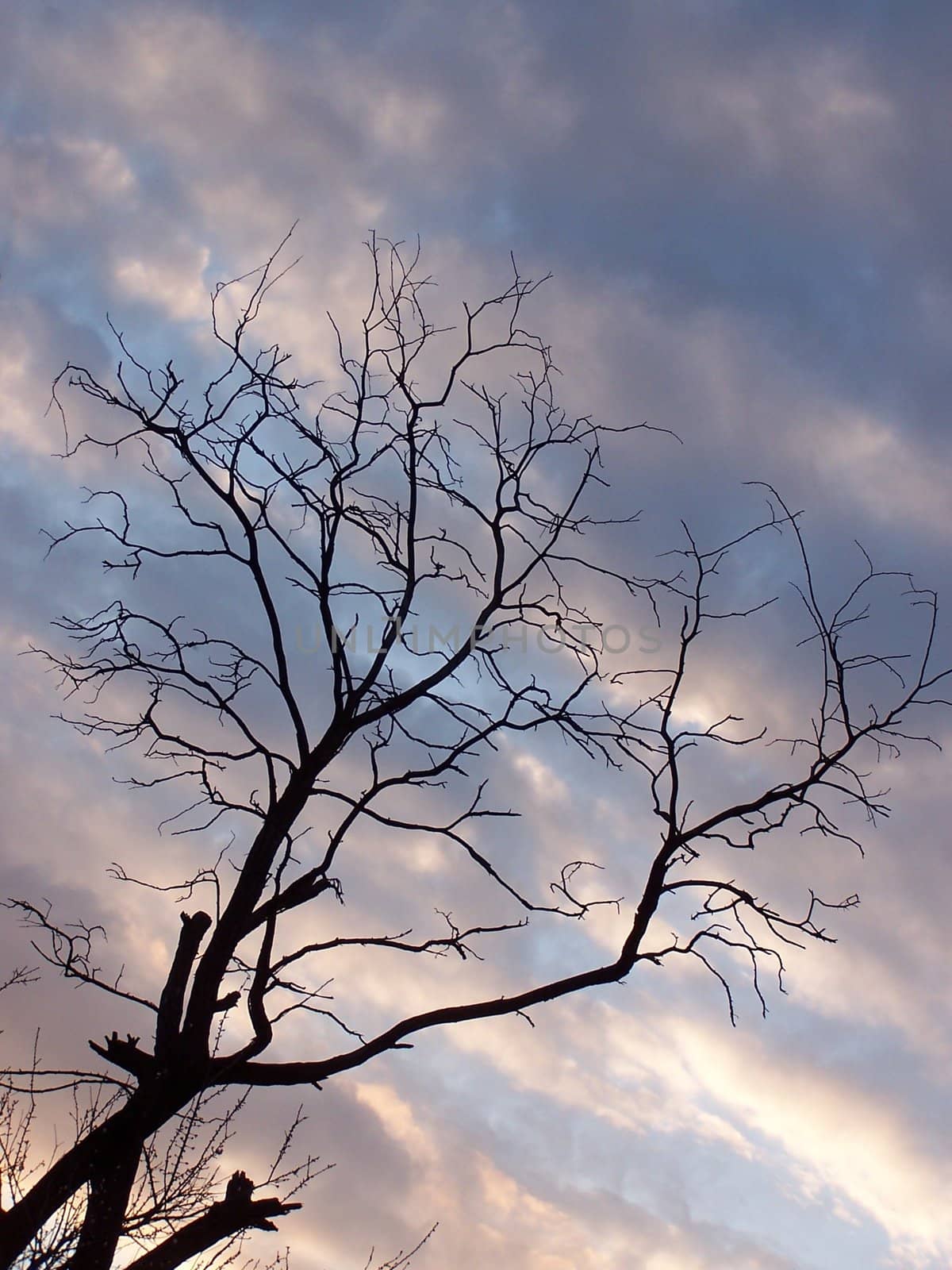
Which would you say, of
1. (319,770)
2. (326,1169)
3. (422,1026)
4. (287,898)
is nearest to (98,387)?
(319,770)

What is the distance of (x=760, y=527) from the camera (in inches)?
262

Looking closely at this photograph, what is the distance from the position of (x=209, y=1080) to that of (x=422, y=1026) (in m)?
1.26

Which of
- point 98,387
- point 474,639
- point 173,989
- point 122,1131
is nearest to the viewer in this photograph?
point 122,1131

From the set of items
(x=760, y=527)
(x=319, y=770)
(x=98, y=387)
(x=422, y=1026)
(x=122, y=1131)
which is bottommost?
(x=122, y=1131)

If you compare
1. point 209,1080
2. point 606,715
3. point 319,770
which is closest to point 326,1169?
point 209,1080

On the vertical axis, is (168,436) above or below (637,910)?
above

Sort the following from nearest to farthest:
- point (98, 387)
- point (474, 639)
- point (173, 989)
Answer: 1. point (173, 989)
2. point (98, 387)
3. point (474, 639)

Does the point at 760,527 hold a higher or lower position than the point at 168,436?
higher

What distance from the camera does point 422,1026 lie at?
20.4 feet

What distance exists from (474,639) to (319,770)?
140 centimetres

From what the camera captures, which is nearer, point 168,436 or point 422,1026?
point 422,1026

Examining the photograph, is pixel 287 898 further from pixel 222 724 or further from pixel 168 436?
pixel 168 436

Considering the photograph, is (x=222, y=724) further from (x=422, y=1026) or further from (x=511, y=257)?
(x=511, y=257)

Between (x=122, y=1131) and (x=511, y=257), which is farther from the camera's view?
(x=511, y=257)
